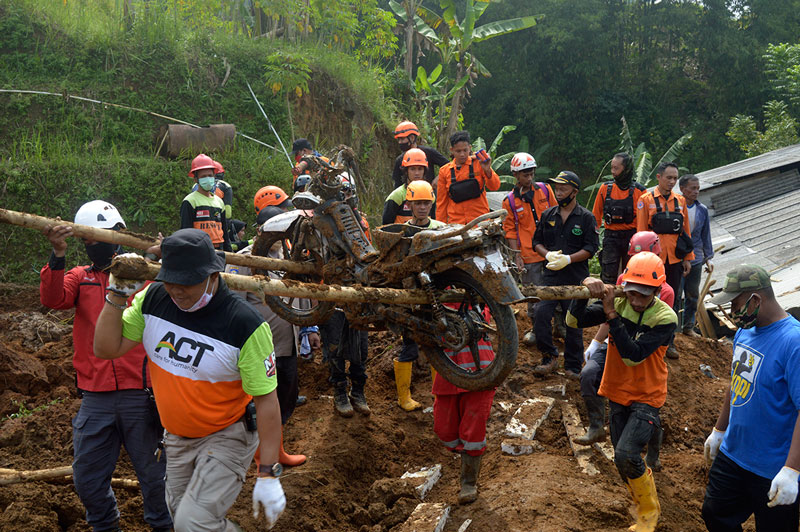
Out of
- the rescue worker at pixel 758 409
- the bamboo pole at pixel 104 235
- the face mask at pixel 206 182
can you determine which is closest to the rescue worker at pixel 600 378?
the rescue worker at pixel 758 409

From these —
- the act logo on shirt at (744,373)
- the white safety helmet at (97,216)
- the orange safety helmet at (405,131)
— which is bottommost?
the act logo on shirt at (744,373)

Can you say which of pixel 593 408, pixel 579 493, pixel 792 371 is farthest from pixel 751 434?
pixel 593 408

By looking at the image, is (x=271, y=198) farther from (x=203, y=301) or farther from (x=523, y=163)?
(x=203, y=301)

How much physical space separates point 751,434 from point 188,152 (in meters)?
9.77

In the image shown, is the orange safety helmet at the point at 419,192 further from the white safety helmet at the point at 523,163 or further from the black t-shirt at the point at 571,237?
the white safety helmet at the point at 523,163

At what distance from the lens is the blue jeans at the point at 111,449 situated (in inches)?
160

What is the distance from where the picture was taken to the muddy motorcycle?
4.40 meters

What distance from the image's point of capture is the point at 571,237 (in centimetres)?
679

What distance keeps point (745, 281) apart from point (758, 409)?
2.45 feet

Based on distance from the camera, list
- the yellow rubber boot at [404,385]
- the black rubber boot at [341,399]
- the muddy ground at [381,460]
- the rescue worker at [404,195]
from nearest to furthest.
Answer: the muddy ground at [381,460]
the black rubber boot at [341,399]
the yellow rubber boot at [404,385]
the rescue worker at [404,195]

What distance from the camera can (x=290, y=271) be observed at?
5652 millimetres

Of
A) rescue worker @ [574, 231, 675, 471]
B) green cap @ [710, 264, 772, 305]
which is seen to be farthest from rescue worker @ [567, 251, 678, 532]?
green cap @ [710, 264, 772, 305]

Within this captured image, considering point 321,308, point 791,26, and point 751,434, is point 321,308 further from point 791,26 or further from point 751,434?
point 791,26

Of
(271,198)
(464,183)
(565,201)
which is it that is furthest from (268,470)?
(464,183)
